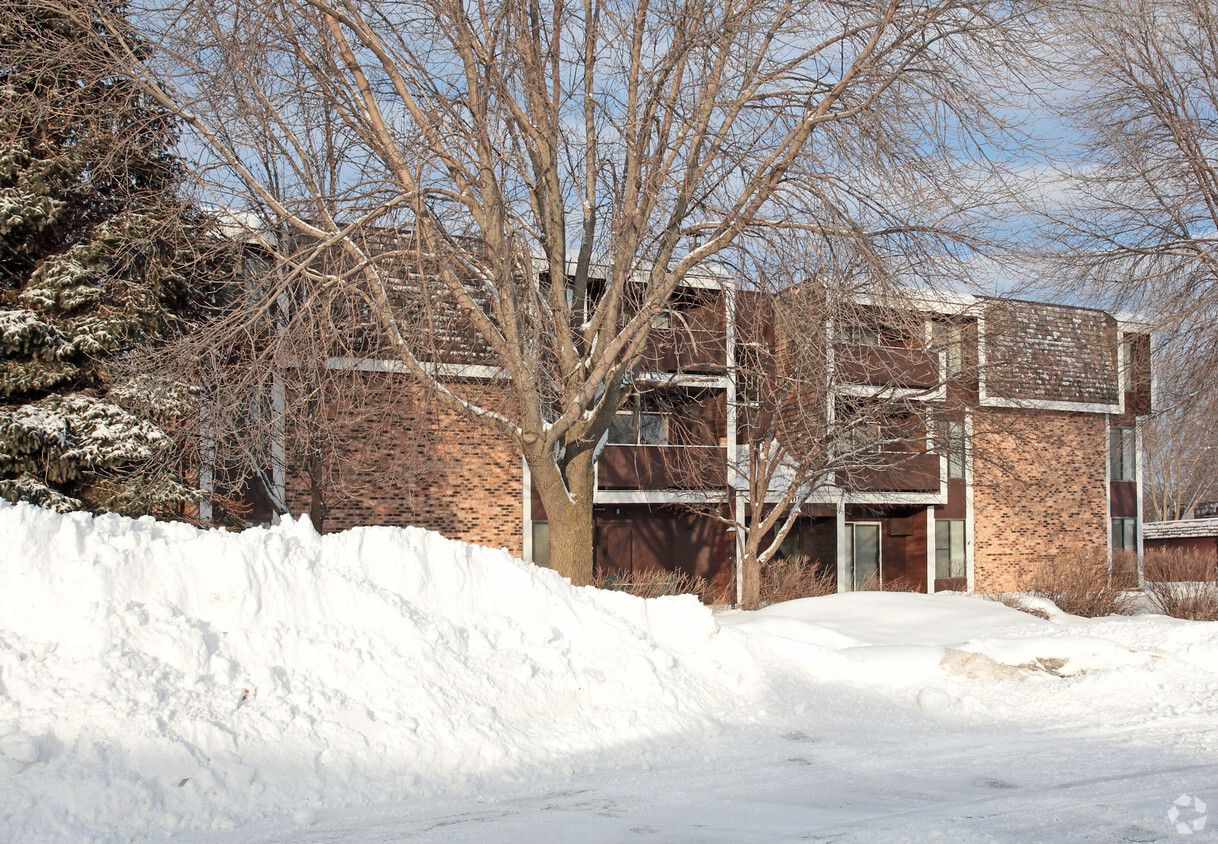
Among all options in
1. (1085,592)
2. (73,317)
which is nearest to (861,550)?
(1085,592)

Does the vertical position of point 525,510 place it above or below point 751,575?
above

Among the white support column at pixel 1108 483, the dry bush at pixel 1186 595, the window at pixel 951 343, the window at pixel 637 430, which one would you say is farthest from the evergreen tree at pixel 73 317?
the white support column at pixel 1108 483

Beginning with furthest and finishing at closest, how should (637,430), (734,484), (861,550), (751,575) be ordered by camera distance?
(861,550) → (637,430) → (734,484) → (751,575)

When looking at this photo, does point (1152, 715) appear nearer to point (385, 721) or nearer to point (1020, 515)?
point (385, 721)

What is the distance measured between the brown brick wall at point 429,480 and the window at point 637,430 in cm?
284

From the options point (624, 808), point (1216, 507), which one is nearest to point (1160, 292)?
point (624, 808)

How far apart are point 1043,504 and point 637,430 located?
14294mm

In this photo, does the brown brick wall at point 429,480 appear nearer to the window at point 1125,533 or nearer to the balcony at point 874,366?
the balcony at point 874,366

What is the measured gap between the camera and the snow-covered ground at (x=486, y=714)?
5.14 metres

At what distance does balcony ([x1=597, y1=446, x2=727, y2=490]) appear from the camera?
21.8 metres

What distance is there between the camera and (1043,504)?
2964 centimetres

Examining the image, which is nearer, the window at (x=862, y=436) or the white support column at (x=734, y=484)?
the window at (x=862, y=436)

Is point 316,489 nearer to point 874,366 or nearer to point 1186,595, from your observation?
point 874,366

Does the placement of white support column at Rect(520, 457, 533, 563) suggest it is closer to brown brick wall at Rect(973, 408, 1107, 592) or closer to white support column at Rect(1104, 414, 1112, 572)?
brown brick wall at Rect(973, 408, 1107, 592)
